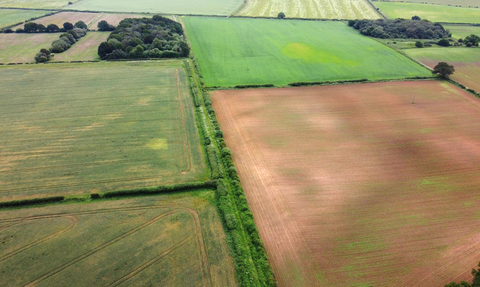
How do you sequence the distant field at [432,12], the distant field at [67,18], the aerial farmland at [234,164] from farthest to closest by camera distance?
the distant field at [432,12] < the distant field at [67,18] < the aerial farmland at [234,164]

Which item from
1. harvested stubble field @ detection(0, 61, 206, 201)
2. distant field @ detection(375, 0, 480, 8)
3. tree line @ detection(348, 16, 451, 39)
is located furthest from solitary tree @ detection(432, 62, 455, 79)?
distant field @ detection(375, 0, 480, 8)

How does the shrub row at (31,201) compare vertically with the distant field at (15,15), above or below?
below

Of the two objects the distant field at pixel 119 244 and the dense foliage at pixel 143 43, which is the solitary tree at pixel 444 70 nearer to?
the dense foliage at pixel 143 43

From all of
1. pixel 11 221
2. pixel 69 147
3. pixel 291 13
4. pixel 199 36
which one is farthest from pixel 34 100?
pixel 291 13

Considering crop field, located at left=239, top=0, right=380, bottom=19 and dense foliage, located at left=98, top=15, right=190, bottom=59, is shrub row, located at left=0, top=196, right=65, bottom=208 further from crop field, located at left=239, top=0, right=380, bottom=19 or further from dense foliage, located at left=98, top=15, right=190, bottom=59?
crop field, located at left=239, top=0, right=380, bottom=19

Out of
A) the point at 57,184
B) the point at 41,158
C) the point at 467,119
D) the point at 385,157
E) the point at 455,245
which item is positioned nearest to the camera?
the point at 455,245

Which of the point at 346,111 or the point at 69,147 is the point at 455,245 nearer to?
the point at 346,111

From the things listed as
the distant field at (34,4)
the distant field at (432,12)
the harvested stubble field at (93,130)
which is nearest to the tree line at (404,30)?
the distant field at (432,12)
